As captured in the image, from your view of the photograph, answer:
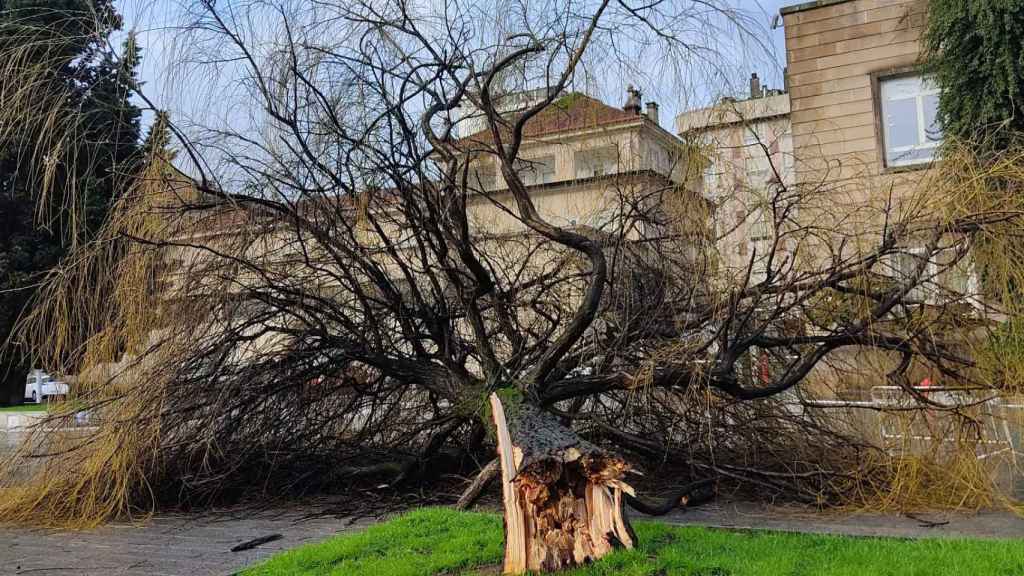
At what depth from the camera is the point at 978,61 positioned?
45.4 ft

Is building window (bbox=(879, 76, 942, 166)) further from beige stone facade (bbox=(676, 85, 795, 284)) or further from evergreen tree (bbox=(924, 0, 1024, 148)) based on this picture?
beige stone facade (bbox=(676, 85, 795, 284))

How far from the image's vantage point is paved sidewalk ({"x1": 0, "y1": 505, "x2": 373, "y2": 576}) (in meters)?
5.25

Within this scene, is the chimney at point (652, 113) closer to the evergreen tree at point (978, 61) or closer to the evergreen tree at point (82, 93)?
the evergreen tree at point (82, 93)

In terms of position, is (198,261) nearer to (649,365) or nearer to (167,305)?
(167,305)

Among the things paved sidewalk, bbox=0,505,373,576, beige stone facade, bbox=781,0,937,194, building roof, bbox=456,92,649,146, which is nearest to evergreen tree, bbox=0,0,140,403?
paved sidewalk, bbox=0,505,373,576

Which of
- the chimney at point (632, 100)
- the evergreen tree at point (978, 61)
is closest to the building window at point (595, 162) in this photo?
the chimney at point (632, 100)

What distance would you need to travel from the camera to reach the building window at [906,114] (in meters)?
16.4

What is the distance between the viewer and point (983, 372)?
6.35 meters

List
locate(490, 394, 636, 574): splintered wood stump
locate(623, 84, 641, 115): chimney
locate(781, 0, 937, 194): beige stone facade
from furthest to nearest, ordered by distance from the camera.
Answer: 1. locate(781, 0, 937, 194): beige stone facade
2. locate(623, 84, 641, 115): chimney
3. locate(490, 394, 636, 574): splintered wood stump

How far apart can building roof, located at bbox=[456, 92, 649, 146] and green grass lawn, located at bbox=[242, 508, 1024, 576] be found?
340cm

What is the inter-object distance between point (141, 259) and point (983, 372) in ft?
22.5

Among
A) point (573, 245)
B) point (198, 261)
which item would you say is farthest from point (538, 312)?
point (198, 261)

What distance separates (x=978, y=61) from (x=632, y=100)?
9.76 metres

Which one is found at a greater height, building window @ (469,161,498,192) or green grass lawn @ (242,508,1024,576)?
building window @ (469,161,498,192)
